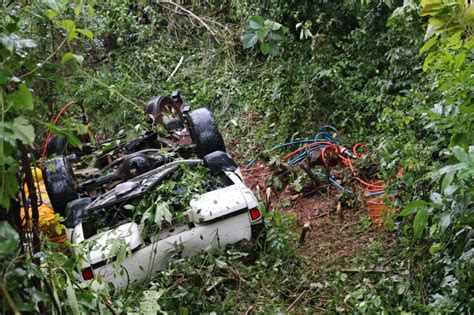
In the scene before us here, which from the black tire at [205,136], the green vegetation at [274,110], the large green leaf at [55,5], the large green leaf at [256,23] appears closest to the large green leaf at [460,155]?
the green vegetation at [274,110]

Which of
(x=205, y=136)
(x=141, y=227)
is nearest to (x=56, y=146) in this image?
(x=205, y=136)

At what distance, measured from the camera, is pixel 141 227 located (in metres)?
4.93

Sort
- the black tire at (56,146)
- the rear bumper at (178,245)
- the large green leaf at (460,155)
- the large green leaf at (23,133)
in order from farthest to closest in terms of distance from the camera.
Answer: the black tire at (56,146) → the rear bumper at (178,245) → the large green leaf at (460,155) → the large green leaf at (23,133)

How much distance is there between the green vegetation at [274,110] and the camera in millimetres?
2484

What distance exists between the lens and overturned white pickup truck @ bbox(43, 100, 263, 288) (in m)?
4.75

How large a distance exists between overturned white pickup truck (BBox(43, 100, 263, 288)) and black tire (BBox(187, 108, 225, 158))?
0.42m

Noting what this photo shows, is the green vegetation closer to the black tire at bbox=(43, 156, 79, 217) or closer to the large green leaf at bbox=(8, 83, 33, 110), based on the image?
the large green leaf at bbox=(8, 83, 33, 110)

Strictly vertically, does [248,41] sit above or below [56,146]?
above

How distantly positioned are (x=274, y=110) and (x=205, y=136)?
111 inches

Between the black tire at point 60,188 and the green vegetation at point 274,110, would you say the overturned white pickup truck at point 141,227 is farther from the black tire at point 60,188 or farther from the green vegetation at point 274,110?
the green vegetation at point 274,110

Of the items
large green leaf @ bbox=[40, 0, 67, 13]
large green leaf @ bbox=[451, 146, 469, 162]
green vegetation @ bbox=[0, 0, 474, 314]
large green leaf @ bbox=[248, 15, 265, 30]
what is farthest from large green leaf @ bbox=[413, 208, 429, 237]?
large green leaf @ bbox=[248, 15, 265, 30]

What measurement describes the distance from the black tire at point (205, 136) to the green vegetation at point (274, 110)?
605 millimetres

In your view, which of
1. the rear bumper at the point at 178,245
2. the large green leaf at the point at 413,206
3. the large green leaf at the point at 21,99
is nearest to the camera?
the large green leaf at the point at 21,99

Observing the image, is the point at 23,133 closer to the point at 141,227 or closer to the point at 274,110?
the point at 141,227
